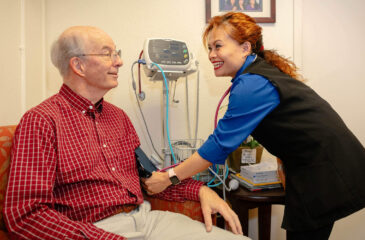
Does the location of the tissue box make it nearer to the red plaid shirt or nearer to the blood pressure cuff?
the red plaid shirt

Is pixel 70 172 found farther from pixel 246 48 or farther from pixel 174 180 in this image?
pixel 246 48

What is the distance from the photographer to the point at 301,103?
1007 millimetres

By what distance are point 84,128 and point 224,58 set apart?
665 millimetres

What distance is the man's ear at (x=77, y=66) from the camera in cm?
109

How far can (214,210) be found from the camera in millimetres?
1045

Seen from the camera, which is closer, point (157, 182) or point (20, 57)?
point (157, 182)

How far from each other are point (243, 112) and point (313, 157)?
0.31m

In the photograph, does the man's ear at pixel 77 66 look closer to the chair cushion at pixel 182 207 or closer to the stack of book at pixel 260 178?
the chair cushion at pixel 182 207

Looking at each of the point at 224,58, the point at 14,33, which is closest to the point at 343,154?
the point at 224,58

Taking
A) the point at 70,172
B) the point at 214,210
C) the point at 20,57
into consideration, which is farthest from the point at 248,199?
the point at 20,57

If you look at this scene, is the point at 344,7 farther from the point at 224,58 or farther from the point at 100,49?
the point at 100,49

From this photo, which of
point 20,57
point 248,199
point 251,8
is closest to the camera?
point 248,199

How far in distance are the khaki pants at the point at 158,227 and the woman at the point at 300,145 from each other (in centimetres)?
22

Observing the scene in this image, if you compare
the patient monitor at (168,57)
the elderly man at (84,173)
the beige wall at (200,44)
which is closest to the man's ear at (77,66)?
the elderly man at (84,173)
